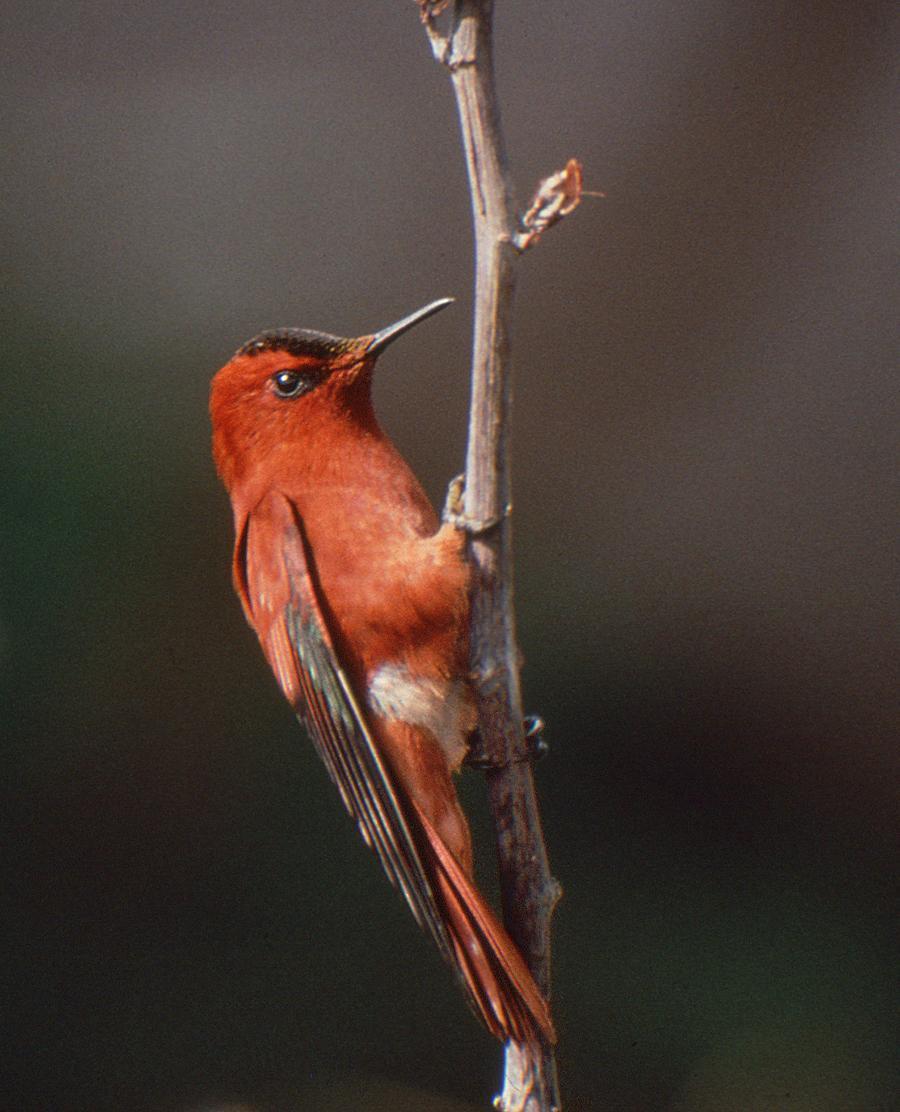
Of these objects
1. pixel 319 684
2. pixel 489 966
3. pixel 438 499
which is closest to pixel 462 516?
pixel 438 499

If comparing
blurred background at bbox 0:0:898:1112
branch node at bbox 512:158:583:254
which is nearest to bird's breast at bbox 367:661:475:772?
blurred background at bbox 0:0:898:1112

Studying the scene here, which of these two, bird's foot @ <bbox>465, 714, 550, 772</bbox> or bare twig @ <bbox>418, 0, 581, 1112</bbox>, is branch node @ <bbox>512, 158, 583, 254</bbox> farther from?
bird's foot @ <bbox>465, 714, 550, 772</bbox>

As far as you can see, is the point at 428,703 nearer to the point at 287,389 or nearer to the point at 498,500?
the point at 498,500

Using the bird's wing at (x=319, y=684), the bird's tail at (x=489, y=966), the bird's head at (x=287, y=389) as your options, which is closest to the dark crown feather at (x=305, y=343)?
the bird's head at (x=287, y=389)

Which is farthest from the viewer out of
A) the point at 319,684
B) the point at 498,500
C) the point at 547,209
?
the point at 319,684

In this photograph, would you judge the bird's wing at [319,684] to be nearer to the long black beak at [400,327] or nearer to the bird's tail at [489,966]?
the bird's tail at [489,966]

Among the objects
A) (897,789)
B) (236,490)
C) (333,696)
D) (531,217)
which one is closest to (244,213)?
(236,490)

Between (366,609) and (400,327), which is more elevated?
(400,327)

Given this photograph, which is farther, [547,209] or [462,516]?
[462,516]
